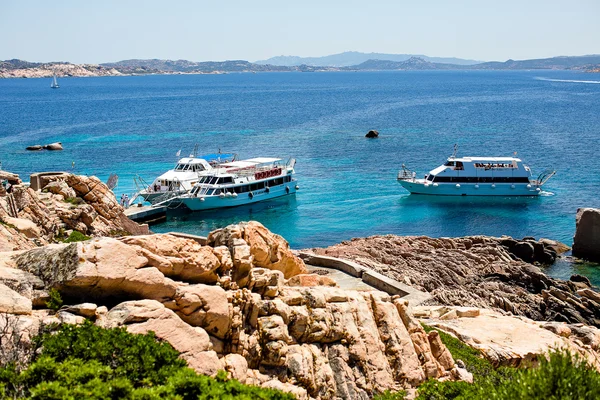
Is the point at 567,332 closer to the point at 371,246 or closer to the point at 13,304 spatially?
the point at 371,246

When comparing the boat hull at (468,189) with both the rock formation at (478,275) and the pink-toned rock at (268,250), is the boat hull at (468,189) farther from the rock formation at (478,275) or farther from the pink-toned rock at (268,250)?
the pink-toned rock at (268,250)

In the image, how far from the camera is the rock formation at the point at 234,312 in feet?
44.8

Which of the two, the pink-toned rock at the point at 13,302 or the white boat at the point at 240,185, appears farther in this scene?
the white boat at the point at 240,185

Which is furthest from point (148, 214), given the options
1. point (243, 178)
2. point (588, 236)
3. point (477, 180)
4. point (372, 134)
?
point (372, 134)

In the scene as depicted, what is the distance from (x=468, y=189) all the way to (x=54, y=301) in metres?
56.1

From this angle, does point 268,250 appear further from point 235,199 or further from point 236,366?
point 235,199

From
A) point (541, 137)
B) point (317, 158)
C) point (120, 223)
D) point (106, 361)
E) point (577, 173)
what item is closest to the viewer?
point (106, 361)

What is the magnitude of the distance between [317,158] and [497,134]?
35.3m

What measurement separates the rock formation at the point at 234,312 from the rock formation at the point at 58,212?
978 centimetres

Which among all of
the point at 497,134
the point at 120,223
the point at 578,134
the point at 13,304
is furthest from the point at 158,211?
the point at 578,134

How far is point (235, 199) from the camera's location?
62844mm

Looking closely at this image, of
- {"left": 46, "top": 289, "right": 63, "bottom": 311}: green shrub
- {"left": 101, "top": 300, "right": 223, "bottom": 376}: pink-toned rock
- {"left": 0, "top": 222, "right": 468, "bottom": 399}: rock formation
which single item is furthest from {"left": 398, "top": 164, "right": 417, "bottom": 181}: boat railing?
{"left": 46, "top": 289, "right": 63, "bottom": 311}: green shrub

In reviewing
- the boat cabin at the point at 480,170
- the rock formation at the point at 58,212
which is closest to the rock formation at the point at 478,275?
the rock formation at the point at 58,212

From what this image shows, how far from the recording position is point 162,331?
13445mm
